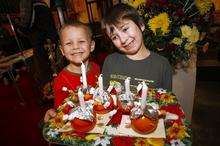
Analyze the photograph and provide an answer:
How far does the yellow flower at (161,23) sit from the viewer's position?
5.99 ft

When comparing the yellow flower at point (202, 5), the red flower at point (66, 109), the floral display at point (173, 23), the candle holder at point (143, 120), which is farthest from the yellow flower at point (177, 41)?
the red flower at point (66, 109)

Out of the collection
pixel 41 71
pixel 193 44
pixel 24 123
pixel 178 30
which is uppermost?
pixel 178 30

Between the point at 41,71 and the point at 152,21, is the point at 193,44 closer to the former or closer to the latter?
the point at 152,21

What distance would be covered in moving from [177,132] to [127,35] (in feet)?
2.48

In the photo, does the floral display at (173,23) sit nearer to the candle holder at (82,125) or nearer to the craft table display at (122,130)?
the craft table display at (122,130)

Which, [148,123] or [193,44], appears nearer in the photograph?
[148,123]

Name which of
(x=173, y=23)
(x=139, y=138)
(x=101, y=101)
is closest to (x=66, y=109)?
(x=101, y=101)

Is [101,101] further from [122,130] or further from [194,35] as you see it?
[194,35]

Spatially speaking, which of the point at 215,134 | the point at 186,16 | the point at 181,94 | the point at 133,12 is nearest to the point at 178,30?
the point at 186,16

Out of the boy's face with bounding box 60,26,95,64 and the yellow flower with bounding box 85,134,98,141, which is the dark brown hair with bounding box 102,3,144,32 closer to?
the boy's face with bounding box 60,26,95,64

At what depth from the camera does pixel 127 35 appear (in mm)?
1692

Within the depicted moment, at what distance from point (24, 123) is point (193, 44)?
2.54 metres

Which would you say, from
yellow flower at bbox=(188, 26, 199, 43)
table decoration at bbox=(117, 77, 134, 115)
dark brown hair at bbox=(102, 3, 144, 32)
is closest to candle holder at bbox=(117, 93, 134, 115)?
table decoration at bbox=(117, 77, 134, 115)

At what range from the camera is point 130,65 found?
1.83m
